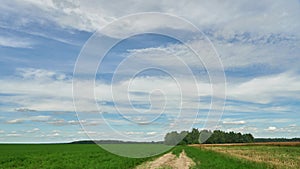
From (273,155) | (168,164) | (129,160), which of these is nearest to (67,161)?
(129,160)

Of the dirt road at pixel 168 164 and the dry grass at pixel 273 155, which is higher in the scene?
the dry grass at pixel 273 155

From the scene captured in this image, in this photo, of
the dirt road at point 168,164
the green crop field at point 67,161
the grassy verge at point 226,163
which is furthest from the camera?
the green crop field at point 67,161

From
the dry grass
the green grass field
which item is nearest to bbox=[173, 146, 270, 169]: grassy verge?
the green grass field

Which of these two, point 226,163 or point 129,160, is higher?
point 129,160

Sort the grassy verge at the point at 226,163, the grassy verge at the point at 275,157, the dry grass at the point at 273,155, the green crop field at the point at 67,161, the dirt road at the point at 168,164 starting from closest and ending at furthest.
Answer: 1. the grassy verge at the point at 226,163
2. the grassy verge at the point at 275,157
3. the dirt road at the point at 168,164
4. the dry grass at the point at 273,155
5. the green crop field at the point at 67,161

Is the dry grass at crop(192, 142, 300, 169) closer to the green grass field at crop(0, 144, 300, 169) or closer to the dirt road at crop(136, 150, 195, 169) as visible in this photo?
the green grass field at crop(0, 144, 300, 169)

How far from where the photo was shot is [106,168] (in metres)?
24.0

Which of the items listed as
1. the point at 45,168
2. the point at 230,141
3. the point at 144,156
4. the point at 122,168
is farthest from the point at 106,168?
the point at 230,141

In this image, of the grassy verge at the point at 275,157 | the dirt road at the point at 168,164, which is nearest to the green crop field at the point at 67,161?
the dirt road at the point at 168,164

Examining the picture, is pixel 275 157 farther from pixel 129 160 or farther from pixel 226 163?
pixel 129 160

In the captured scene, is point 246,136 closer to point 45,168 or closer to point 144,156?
point 144,156

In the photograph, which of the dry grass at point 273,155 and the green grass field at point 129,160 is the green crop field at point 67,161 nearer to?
the green grass field at point 129,160

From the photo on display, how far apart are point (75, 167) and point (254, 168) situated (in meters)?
12.0

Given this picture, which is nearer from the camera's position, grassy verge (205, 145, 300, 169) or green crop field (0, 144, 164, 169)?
grassy verge (205, 145, 300, 169)
